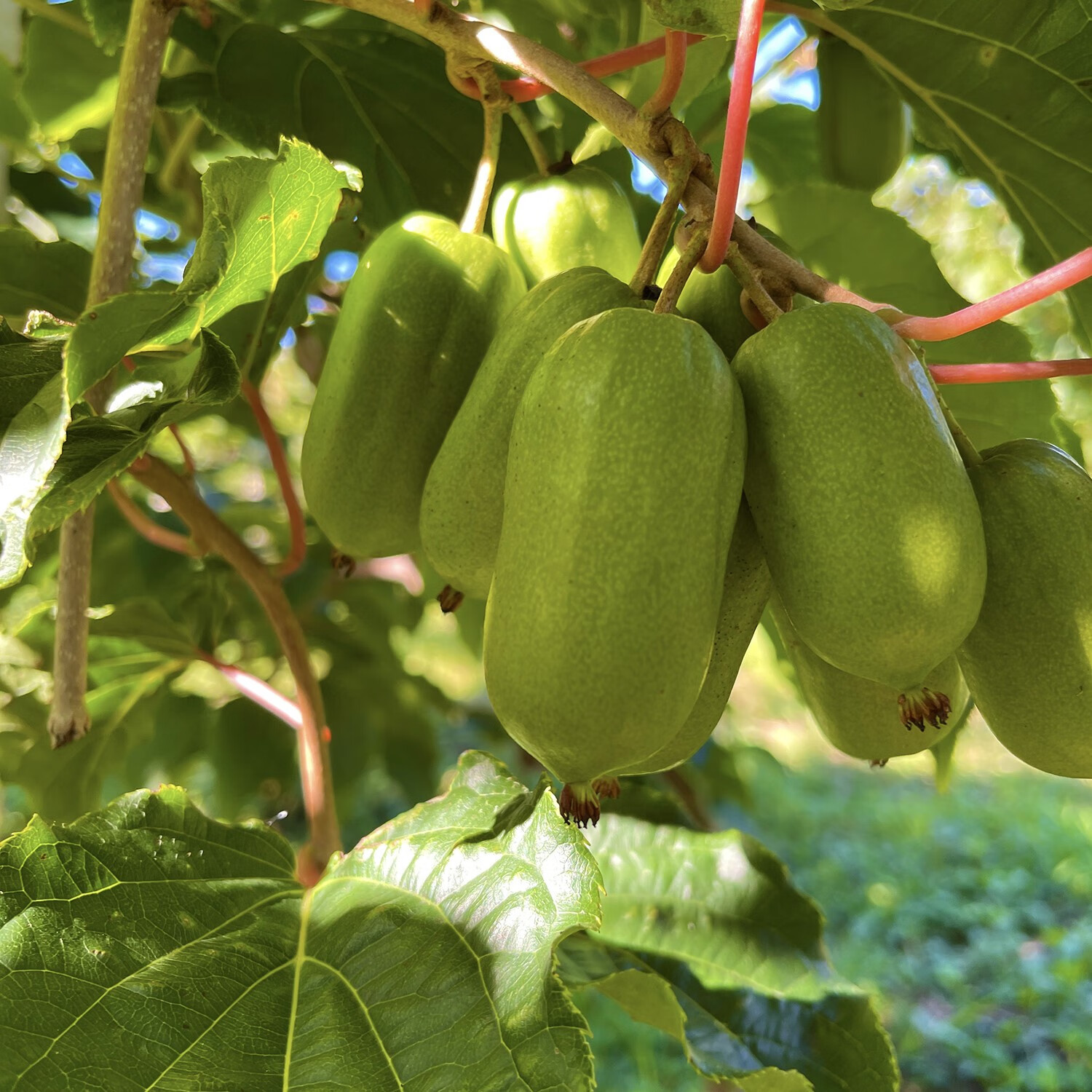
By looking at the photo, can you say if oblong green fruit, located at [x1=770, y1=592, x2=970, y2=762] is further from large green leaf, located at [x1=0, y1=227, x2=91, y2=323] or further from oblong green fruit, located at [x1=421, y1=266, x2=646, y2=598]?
large green leaf, located at [x1=0, y1=227, x2=91, y2=323]

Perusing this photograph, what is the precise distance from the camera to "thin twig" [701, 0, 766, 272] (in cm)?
48

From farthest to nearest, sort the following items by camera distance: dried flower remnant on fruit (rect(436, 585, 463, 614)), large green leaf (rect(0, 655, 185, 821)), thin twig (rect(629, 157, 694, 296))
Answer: large green leaf (rect(0, 655, 185, 821)), dried flower remnant on fruit (rect(436, 585, 463, 614)), thin twig (rect(629, 157, 694, 296))

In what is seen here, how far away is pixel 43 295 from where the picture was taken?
0.88 metres

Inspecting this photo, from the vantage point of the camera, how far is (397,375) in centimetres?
66

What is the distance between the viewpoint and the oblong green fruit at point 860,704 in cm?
59

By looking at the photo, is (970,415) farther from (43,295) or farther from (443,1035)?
(43,295)

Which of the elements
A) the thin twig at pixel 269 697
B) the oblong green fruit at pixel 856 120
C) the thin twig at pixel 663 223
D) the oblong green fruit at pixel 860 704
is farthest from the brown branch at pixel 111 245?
the oblong green fruit at pixel 856 120

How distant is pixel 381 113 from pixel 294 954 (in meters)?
0.66

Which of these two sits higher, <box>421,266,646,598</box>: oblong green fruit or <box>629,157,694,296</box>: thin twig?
<box>629,157,694,296</box>: thin twig

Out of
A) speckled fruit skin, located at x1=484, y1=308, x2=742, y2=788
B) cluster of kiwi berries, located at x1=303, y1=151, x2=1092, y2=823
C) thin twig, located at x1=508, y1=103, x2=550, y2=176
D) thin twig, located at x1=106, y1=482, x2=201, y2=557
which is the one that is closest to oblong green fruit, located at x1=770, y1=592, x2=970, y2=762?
cluster of kiwi berries, located at x1=303, y1=151, x2=1092, y2=823

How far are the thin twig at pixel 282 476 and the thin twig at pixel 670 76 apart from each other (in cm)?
44

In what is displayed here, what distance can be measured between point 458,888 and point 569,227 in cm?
42

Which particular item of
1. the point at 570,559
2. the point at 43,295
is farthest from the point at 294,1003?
the point at 43,295

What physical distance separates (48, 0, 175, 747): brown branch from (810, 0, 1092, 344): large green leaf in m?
0.47
